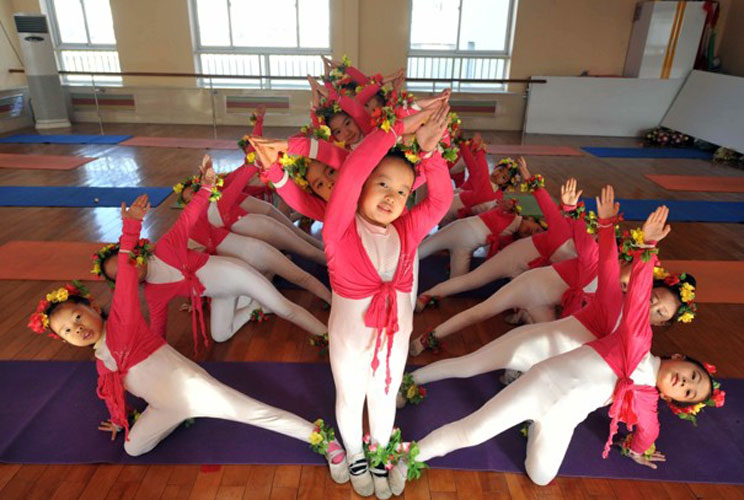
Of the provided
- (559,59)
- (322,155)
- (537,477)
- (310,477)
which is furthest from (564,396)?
(559,59)

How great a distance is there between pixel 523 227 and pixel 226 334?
227 cm

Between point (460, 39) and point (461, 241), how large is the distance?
8.17 meters

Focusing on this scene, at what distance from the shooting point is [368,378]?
2.01m

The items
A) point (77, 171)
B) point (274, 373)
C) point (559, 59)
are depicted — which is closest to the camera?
point (274, 373)

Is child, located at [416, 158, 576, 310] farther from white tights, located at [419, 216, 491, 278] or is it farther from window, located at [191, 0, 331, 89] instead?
window, located at [191, 0, 331, 89]

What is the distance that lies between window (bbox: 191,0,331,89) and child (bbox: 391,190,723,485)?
9219 millimetres

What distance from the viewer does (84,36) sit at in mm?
10406

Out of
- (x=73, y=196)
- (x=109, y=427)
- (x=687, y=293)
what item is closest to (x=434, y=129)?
(x=687, y=293)

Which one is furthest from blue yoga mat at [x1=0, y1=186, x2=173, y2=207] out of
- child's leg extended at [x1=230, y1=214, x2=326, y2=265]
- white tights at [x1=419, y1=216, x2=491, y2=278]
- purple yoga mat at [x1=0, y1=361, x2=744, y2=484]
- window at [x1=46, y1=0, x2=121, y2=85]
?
window at [x1=46, y1=0, x2=121, y2=85]

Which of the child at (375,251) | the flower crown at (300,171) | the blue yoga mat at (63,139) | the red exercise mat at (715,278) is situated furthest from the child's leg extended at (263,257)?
the blue yoga mat at (63,139)

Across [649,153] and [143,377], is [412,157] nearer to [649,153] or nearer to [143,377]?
[143,377]

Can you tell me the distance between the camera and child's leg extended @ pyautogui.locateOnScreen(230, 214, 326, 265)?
364 cm

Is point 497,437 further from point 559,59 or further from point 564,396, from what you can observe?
point 559,59

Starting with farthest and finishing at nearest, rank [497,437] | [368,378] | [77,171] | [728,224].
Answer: [77,171] → [728,224] → [497,437] → [368,378]
